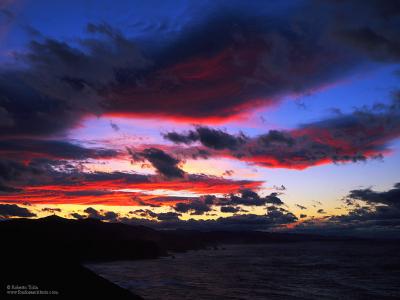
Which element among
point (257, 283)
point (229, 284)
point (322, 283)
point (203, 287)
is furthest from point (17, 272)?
point (322, 283)

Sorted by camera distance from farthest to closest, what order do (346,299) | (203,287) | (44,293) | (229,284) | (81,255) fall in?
(81,255), (229,284), (203,287), (346,299), (44,293)

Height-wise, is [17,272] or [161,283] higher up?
[17,272]

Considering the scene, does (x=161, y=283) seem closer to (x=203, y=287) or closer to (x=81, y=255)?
(x=203, y=287)

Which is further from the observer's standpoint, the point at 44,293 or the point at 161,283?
the point at 161,283

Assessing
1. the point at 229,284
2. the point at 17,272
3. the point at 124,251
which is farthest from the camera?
the point at 124,251

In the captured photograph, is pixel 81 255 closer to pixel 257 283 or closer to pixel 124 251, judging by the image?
pixel 124 251

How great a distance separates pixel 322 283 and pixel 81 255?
129 m

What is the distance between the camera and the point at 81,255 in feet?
586

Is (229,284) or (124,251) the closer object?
(229,284)

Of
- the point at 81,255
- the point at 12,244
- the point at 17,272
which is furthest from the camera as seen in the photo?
the point at 81,255

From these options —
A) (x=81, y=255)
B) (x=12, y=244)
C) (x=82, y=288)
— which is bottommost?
(x=81, y=255)

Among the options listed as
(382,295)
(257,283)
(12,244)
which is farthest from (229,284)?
(12,244)

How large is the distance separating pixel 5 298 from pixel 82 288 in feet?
35.2

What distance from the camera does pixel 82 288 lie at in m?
41.0
